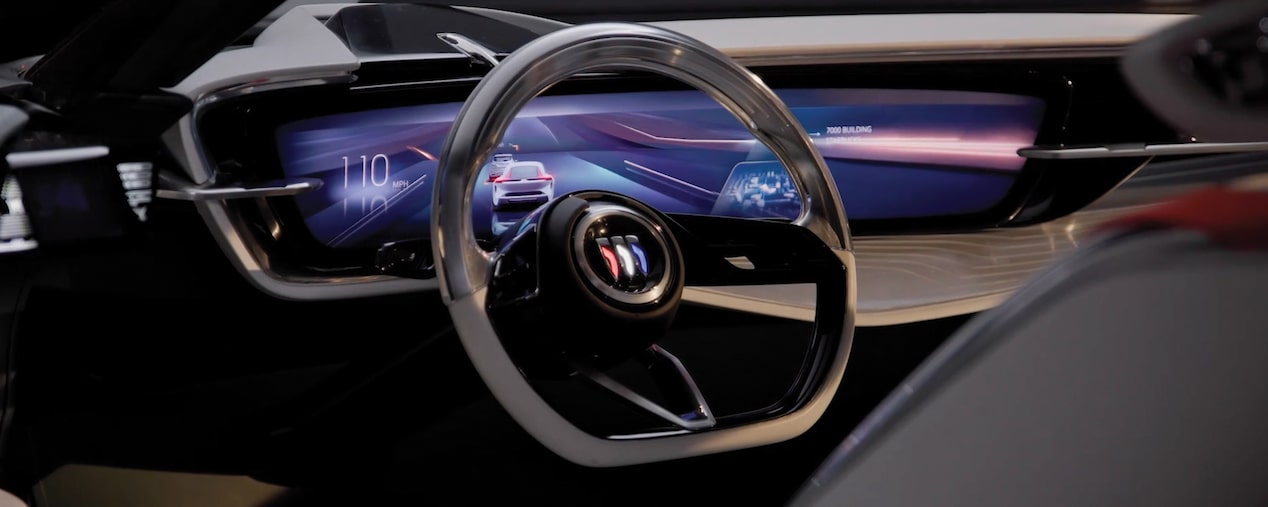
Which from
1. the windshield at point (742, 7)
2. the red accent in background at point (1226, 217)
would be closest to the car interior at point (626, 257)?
the red accent in background at point (1226, 217)

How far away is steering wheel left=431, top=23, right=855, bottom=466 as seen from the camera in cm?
97

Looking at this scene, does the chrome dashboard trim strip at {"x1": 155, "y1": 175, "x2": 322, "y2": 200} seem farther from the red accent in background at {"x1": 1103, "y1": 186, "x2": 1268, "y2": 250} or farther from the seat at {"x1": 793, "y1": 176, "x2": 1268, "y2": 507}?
the red accent in background at {"x1": 1103, "y1": 186, "x2": 1268, "y2": 250}

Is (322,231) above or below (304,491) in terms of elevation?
above

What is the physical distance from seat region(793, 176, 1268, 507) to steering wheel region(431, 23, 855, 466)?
389mm

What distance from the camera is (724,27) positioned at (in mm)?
1762

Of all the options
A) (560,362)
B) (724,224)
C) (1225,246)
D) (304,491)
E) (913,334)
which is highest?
(1225,246)

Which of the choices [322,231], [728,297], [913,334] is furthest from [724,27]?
[322,231]

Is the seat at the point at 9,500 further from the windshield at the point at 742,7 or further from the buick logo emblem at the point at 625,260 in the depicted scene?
the windshield at the point at 742,7

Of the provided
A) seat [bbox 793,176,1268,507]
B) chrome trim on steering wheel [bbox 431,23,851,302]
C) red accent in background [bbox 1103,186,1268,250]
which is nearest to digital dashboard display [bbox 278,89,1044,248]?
chrome trim on steering wheel [bbox 431,23,851,302]

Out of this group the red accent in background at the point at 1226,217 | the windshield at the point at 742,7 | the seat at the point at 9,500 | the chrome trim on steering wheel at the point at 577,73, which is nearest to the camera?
the red accent in background at the point at 1226,217

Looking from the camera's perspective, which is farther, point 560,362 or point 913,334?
point 913,334

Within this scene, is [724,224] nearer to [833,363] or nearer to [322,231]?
[833,363]

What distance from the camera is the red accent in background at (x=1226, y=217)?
513 mm

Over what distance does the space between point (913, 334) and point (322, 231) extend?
38.2 inches
